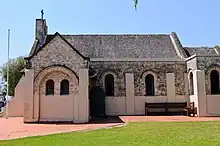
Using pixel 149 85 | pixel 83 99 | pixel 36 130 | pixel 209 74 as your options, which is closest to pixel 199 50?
pixel 209 74

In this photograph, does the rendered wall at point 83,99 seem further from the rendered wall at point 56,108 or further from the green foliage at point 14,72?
the green foliage at point 14,72

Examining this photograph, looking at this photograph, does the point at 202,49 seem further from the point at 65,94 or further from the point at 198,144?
the point at 198,144

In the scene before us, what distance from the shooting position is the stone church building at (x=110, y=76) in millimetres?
24109

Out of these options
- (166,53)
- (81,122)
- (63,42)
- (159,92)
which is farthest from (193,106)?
(63,42)

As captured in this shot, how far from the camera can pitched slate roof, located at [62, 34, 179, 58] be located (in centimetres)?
3148

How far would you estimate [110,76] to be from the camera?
99.1 feet

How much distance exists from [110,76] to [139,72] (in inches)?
108

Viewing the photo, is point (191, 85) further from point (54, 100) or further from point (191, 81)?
point (54, 100)

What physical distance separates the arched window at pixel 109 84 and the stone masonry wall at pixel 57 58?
6407 millimetres

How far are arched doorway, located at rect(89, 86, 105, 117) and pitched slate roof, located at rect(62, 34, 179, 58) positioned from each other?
4210 millimetres

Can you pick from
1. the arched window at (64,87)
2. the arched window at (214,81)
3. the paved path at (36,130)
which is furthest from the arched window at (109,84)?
the paved path at (36,130)

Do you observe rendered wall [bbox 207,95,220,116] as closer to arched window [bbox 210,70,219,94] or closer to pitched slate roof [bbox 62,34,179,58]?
arched window [bbox 210,70,219,94]

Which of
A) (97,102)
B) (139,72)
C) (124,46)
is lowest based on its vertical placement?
(97,102)

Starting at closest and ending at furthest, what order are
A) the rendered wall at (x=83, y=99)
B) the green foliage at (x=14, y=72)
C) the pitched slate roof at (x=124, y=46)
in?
the rendered wall at (x=83, y=99), the pitched slate roof at (x=124, y=46), the green foliage at (x=14, y=72)
